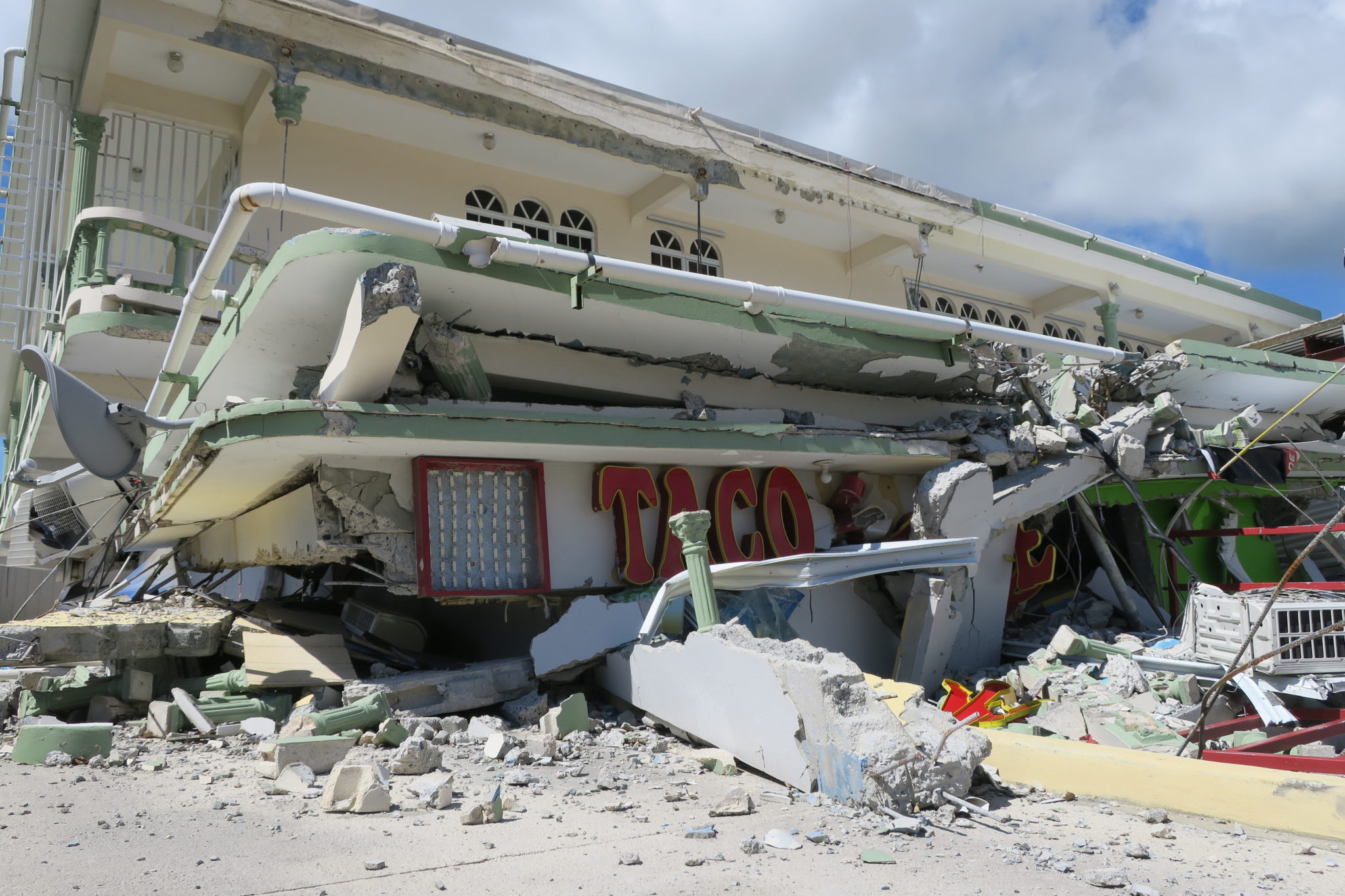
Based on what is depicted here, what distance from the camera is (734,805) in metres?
4.52

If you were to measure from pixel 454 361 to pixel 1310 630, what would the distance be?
6.59 metres

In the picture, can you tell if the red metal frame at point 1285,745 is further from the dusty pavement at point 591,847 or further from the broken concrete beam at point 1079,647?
the broken concrete beam at point 1079,647

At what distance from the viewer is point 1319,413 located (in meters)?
13.5

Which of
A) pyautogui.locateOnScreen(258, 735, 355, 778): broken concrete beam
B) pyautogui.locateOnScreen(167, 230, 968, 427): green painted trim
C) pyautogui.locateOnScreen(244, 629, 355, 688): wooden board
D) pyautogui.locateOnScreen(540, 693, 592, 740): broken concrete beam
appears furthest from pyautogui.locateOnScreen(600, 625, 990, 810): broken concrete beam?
pyautogui.locateOnScreen(244, 629, 355, 688): wooden board

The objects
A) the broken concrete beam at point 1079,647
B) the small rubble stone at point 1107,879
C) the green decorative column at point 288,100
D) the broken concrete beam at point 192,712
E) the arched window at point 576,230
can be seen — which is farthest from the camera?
the arched window at point 576,230

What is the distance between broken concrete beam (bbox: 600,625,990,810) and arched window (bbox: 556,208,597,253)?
7773 millimetres

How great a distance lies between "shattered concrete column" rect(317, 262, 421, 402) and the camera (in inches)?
228

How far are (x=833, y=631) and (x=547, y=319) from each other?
411 centimetres

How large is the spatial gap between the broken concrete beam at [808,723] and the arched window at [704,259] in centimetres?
876

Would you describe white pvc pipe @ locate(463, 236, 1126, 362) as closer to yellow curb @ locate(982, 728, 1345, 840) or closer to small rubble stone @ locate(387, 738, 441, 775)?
small rubble stone @ locate(387, 738, 441, 775)

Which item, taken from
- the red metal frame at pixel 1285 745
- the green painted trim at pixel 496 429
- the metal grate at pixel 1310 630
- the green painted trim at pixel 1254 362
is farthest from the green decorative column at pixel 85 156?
the green painted trim at pixel 1254 362

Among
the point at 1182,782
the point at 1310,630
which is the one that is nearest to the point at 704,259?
the point at 1310,630

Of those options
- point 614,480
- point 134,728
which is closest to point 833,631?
point 614,480

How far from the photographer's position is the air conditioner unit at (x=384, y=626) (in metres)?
9.07
